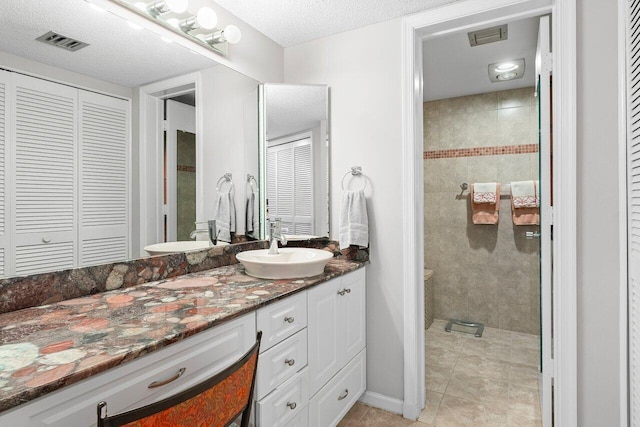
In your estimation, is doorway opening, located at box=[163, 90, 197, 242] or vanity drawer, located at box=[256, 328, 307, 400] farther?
doorway opening, located at box=[163, 90, 197, 242]

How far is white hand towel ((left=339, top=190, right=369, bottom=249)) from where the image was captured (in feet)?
7.17

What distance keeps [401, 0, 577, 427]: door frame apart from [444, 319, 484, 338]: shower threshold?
148 cm

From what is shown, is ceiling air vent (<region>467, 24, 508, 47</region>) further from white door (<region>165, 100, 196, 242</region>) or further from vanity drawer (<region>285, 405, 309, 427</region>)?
vanity drawer (<region>285, 405, 309, 427</region>)

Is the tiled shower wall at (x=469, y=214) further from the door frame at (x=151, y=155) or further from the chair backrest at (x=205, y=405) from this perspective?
the chair backrest at (x=205, y=405)

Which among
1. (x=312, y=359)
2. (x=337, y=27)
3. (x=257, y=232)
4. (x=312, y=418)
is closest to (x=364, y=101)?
(x=337, y=27)

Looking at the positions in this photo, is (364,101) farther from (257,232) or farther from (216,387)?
(216,387)

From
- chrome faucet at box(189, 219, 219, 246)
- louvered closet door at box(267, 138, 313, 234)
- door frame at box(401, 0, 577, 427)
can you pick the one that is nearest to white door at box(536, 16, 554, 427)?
door frame at box(401, 0, 577, 427)

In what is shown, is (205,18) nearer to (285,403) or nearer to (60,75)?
(60,75)

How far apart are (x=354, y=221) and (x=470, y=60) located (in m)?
1.70

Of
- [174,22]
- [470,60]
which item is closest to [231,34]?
[174,22]

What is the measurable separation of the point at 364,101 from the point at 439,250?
220 cm

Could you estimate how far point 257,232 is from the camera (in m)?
2.36

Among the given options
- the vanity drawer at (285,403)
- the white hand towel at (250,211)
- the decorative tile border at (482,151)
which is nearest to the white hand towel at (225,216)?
the white hand towel at (250,211)

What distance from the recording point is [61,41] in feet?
4.47
